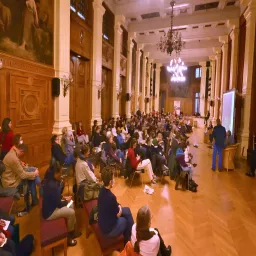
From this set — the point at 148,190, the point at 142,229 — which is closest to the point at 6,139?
the point at 148,190

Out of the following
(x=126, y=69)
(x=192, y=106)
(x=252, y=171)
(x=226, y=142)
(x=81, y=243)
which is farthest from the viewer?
(x=192, y=106)

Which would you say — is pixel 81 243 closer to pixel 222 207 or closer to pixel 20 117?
pixel 222 207

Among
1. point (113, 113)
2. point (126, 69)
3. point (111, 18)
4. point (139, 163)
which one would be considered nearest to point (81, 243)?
point (139, 163)

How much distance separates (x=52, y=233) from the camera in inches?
98.4

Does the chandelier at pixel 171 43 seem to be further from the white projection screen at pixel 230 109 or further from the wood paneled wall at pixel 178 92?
the wood paneled wall at pixel 178 92

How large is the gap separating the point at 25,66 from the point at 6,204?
12.4ft

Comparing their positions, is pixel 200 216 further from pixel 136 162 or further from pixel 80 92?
pixel 80 92

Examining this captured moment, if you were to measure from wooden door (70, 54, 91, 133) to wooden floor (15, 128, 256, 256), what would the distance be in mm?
3860

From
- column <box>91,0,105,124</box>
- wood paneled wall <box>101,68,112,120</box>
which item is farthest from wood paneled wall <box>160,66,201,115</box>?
column <box>91,0,105,124</box>

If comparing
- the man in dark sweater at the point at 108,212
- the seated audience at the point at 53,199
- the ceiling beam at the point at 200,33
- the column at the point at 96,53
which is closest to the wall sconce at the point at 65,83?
the column at the point at 96,53

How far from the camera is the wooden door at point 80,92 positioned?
26.7 feet

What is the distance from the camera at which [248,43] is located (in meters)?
8.23

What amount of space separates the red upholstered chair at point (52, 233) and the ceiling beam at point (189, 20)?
12384 millimetres

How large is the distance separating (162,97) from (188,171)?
23.8m
